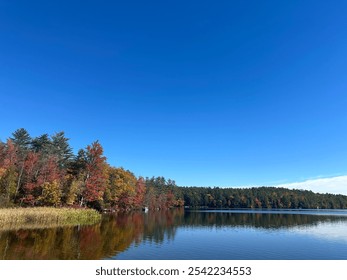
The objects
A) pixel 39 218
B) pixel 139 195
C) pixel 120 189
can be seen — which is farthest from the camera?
pixel 139 195

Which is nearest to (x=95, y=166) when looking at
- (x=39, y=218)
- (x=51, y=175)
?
(x=51, y=175)

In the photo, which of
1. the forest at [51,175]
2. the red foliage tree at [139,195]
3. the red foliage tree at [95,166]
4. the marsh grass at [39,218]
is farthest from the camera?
the red foliage tree at [139,195]

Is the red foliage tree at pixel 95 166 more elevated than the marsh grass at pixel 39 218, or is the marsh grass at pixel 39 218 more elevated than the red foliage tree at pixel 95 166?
the red foliage tree at pixel 95 166

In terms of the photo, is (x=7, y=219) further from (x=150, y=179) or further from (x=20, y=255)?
(x=150, y=179)

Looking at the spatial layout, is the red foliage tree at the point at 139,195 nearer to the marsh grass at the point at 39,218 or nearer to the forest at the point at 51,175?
the forest at the point at 51,175

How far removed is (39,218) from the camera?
1716 inches

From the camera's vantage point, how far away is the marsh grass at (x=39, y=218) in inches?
1499

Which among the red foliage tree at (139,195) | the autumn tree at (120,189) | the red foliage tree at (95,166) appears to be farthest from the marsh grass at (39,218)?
the red foliage tree at (139,195)

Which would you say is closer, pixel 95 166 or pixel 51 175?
pixel 51 175

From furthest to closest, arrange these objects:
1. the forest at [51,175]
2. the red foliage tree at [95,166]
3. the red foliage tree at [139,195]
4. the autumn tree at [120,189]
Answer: the red foliage tree at [139,195] < the autumn tree at [120,189] < the red foliage tree at [95,166] < the forest at [51,175]

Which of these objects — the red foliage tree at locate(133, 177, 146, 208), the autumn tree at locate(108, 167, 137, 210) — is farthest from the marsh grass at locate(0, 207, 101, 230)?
the red foliage tree at locate(133, 177, 146, 208)

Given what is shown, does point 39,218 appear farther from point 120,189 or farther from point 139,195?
point 139,195

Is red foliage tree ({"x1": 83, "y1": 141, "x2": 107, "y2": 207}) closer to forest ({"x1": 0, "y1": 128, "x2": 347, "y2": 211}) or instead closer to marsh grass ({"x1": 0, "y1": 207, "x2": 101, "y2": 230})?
forest ({"x1": 0, "y1": 128, "x2": 347, "y2": 211})

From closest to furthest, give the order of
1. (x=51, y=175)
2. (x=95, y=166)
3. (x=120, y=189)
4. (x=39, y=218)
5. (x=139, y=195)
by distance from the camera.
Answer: (x=39, y=218) → (x=51, y=175) → (x=95, y=166) → (x=120, y=189) → (x=139, y=195)
